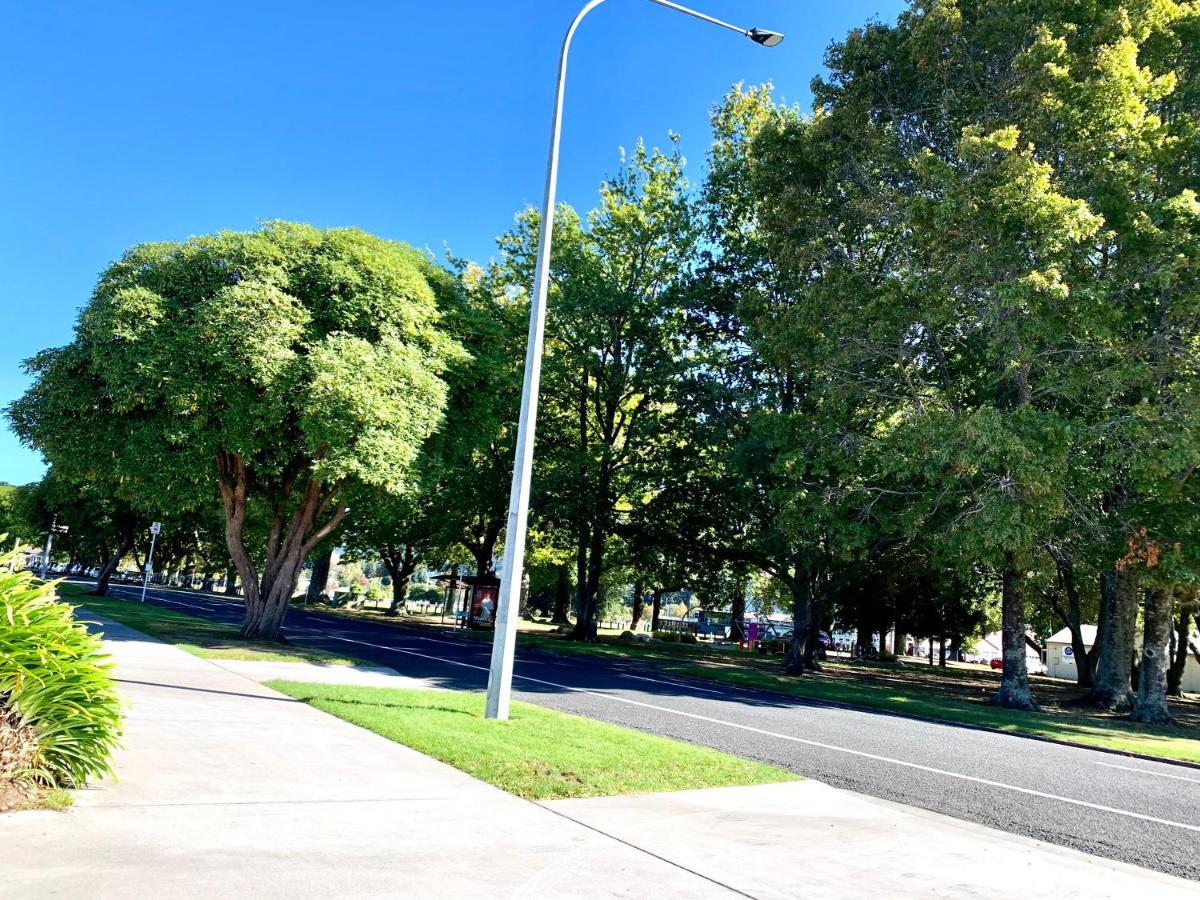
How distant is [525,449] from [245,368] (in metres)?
8.61

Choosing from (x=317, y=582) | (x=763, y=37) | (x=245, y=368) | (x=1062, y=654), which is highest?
(x=763, y=37)

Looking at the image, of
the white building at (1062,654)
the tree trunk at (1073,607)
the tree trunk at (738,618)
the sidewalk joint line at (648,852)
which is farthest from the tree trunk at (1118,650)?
the white building at (1062,654)

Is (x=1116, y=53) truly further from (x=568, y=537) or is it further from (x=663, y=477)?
(x=568, y=537)

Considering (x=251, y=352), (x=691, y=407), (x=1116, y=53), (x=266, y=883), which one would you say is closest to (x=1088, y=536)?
(x=1116, y=53)

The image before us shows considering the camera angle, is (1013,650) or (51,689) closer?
(51,689)

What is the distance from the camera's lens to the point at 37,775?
A: 5.10 metres

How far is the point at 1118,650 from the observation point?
23.6 metres

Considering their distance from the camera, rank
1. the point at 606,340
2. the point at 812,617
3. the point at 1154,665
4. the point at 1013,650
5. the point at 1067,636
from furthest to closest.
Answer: the point at 1067,636
the point at 606,340
the point at 812,617
the point at 1013,650
the point at 1154,665

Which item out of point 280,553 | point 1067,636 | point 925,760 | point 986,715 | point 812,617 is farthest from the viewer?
point 1067,636

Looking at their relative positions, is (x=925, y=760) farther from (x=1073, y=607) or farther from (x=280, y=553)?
(x=1073, y=607)

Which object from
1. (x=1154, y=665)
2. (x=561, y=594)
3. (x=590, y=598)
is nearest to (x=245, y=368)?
(x=590, y=598)

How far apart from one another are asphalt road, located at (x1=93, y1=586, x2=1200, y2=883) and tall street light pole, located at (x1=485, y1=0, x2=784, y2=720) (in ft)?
8.33

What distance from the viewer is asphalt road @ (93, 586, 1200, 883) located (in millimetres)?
7340

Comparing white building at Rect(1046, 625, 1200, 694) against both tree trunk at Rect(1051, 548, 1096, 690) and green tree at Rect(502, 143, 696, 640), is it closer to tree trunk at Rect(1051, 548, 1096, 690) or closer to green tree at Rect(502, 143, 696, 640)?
tree trunk at Rect(1051, 548, 1096, 690)
